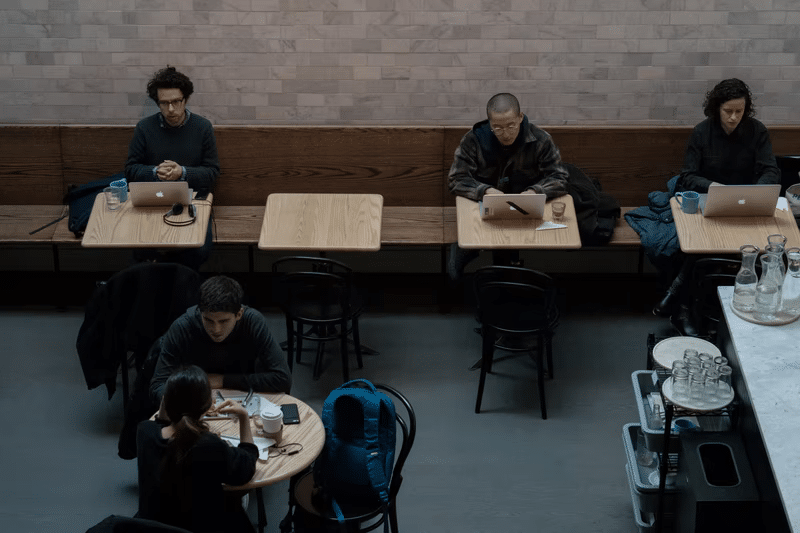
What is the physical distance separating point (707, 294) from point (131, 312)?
3258mm

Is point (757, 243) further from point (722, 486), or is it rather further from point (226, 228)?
point (226, 228)

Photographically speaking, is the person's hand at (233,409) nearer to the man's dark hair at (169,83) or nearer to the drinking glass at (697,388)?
the drinking glass at (697,388)

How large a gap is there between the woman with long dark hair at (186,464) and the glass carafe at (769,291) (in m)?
2.33

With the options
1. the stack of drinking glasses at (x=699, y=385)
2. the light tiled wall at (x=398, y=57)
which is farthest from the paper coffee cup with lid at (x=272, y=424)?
the light tiled wall at (x=398, y=57)

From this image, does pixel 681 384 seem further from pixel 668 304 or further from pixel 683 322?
pixel 668 304

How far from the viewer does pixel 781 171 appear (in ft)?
23.9

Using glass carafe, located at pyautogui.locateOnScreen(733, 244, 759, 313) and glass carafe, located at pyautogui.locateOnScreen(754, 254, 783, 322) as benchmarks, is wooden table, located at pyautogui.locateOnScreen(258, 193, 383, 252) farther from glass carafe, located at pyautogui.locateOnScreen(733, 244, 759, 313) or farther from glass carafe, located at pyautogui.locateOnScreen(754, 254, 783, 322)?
glass carafe, located at pyautogui.locateOnScreen(754, 254, 783, 322)

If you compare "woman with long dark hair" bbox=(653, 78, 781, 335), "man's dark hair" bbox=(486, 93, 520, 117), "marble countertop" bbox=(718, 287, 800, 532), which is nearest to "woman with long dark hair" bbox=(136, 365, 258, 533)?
"marble countertop" bbox=(718, 287, 800, 532)

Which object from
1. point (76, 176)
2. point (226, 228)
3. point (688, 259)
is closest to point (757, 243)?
point (688, 259)

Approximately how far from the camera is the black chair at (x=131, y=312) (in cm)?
550

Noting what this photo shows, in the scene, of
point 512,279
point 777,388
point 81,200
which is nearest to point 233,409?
point 777,388

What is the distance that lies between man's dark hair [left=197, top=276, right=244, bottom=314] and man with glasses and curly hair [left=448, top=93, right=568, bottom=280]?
220 cm

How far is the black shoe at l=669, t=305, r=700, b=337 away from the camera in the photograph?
6574 mm

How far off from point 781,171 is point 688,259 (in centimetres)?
124
